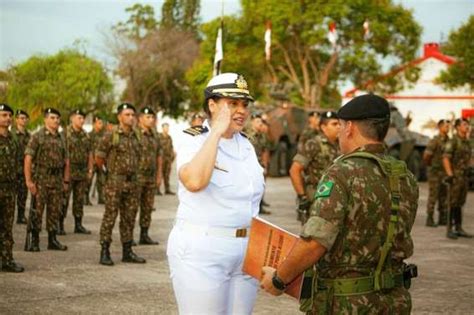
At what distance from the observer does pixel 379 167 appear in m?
3.97

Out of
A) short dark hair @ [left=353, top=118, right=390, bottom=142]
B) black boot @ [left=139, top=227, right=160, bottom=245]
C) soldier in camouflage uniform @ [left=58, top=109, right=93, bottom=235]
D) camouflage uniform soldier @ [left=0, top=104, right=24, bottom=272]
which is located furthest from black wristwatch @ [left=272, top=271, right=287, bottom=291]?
soldier in camouflage uniform @ [left=58, top=109, right=93, bottom=235]

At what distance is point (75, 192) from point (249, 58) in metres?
42.3

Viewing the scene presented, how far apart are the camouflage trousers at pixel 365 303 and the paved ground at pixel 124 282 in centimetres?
395

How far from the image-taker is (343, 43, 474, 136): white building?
6059 centimetres

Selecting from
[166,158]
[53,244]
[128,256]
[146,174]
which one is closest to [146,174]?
[146,174]

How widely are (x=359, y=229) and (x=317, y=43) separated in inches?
1990

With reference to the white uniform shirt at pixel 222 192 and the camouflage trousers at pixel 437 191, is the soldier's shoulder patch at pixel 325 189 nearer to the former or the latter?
the white uniform shirt at pixel 222 192

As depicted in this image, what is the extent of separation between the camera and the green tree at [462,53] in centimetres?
3653

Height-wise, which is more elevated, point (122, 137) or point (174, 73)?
point (174, 73)

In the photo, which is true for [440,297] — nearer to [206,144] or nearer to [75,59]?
[206,144]

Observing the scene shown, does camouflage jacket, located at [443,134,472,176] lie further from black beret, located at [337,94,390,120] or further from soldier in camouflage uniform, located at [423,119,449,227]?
black beret, located at [337,94,390,120]

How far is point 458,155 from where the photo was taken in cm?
1475

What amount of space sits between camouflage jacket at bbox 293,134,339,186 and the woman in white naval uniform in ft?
19.9

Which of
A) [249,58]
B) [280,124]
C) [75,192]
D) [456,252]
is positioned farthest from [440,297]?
[249,58]
